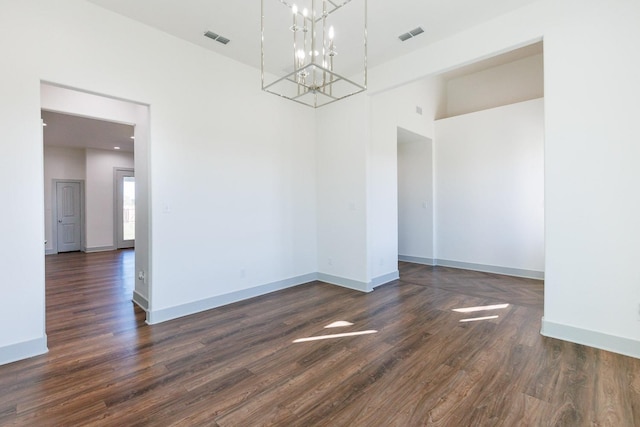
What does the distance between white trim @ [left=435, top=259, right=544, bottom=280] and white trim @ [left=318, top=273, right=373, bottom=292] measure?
2422 millimetres

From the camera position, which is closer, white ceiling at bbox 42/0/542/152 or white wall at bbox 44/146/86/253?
white ceiling at bbox 42/0/542/152

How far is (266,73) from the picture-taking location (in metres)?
4.39

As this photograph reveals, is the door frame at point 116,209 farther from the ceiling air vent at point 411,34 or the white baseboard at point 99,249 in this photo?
the ceiling air vent at point 411,34

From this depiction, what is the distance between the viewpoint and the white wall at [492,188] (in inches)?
199

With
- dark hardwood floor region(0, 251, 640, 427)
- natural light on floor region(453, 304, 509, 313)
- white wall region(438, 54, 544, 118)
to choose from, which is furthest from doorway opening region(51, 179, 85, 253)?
white wall region(438, 54, 544, 118)

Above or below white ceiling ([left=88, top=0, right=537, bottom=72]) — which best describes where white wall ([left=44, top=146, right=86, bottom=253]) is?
below

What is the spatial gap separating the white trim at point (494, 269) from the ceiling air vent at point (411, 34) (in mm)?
4255

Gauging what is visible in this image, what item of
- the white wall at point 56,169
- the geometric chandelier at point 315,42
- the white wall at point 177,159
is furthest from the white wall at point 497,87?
the white wall at point 56,169

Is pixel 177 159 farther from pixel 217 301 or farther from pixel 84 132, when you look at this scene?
pixel 84 132

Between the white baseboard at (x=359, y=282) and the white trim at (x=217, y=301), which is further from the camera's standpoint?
the white baseboard at (x=359, y=282)

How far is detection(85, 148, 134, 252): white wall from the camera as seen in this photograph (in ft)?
28.0

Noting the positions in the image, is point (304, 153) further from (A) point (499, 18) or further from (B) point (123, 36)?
(A) point (499, 18)

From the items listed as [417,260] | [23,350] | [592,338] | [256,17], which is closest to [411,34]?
[256,17]

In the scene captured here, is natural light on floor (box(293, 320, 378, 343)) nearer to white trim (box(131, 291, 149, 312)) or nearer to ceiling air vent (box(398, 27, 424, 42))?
white trim (box(131, 291, 149, 312))
